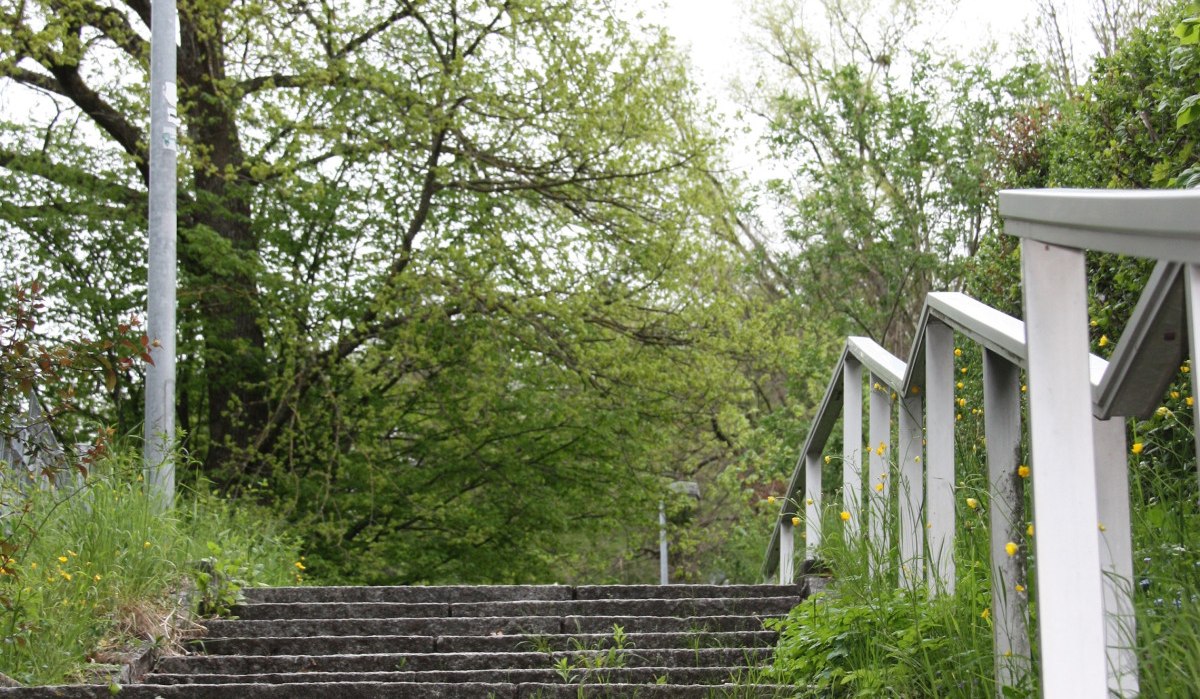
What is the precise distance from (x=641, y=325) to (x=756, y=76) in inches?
504

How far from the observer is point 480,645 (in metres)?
5.29

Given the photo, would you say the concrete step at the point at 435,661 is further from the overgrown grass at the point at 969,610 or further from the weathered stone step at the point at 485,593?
the weathered stone step at the point at 485,593

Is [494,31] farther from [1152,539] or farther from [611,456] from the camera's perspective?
[1152,539]

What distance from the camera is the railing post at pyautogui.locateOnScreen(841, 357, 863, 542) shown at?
484cm

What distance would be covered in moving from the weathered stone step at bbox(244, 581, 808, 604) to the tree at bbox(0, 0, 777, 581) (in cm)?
561

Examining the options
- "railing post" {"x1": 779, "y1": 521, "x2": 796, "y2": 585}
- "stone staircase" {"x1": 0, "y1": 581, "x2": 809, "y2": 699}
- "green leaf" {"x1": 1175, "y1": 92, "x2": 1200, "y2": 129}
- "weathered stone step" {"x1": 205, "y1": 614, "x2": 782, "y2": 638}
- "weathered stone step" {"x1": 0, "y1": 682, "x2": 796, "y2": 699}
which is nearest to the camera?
"green leaf" {"x1": 1175, "y1": 92, "x2": 1200, "y2": 129}

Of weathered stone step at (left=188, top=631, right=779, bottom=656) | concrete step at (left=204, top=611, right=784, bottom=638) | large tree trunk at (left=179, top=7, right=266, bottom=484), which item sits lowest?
weathered stone step at (left=188, top=631, right=779, bottom=656)

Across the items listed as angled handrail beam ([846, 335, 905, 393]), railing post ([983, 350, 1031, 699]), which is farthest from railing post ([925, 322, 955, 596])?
railing post ([983, 350, 1031, 699])

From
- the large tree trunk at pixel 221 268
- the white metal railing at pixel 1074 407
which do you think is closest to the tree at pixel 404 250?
the large tree trunk at pixel 221 268

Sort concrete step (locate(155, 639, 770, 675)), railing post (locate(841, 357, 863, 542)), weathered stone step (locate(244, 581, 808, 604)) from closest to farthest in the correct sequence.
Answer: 1. railing post (locate(841, 357, 863, 542))
2. concrete step (locate(155, 639, 770, 675))
3. weathered stone step (locate(244, 581, 808, 604))

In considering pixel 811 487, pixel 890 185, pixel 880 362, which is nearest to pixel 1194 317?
pixel 880 362

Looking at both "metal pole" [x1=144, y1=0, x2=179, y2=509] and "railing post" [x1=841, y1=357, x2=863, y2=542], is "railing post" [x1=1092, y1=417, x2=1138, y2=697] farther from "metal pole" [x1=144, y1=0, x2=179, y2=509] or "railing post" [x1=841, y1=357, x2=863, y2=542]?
"metal pole" [x1=144, y1=0, x2=179, y2=509]

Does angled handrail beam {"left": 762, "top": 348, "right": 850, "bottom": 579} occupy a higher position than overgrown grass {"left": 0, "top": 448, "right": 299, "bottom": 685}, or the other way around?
angled handrail beam {"left": 762, "top": 348, "right": 850, "bottom": 579}

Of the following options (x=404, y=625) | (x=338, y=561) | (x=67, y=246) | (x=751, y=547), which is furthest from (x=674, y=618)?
(x=751, y=547)
